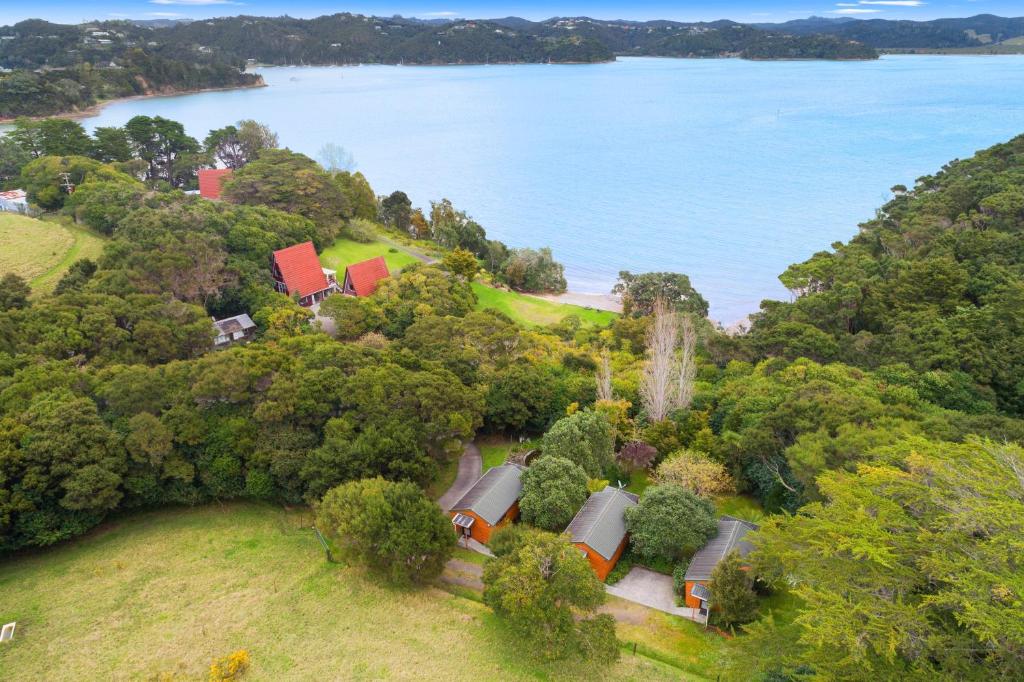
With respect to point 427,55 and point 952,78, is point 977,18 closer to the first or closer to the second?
point 952,78

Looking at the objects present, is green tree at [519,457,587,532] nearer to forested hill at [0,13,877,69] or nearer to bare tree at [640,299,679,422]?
bare tree at [640,299,679,422]

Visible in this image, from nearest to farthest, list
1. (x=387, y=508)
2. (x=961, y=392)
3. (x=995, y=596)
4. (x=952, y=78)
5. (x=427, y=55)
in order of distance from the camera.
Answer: (x=995, y=596) → (x=387, y=508) → (x=961, y=392) → (x=952, y=78) → (x=427, y=55)

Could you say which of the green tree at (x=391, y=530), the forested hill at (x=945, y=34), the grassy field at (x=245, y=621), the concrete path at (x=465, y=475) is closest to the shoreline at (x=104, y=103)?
the grassy field at (x=245, y=621)

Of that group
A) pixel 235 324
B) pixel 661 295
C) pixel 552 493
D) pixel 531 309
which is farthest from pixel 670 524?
pixel 235 324

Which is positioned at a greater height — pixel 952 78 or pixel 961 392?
pixel 952 78

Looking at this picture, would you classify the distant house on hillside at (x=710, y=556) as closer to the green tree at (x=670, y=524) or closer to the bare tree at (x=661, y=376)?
the green tree at (x=670, y=524)

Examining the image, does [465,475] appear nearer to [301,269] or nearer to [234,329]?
[234,329]

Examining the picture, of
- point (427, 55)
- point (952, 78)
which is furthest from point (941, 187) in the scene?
point (427, 55)
